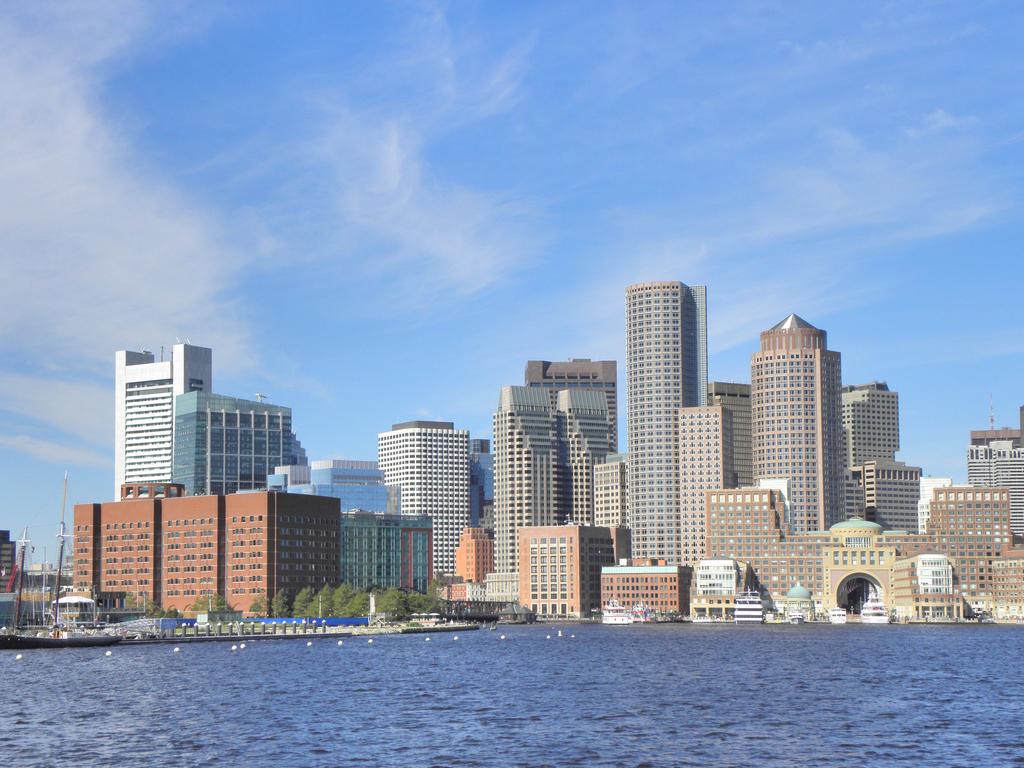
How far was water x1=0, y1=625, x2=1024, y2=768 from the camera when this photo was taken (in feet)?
306

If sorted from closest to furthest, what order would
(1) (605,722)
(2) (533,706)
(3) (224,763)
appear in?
(3) (224,763) → (1) (605,722) → (2) (533,706)

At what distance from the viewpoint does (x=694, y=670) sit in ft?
556

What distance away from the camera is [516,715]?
117 metres

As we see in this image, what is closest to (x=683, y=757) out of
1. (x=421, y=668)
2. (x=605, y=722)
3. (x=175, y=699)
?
(x=605, y=722)

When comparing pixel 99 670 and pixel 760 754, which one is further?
pixel 99 670

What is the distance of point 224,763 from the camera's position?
89.5 meters

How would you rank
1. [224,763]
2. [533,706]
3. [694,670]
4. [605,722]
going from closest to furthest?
[224,763], [605,722], [533,706], [694,670]

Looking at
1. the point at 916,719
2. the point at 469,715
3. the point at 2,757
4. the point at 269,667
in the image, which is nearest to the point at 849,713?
the point at 916,719

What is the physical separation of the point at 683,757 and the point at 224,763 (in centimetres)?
2826

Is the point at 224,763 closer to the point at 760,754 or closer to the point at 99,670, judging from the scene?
the point at 760,754

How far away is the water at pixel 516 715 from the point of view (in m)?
93.3

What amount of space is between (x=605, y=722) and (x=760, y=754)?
2003cm

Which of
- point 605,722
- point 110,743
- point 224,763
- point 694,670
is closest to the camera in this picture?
point 224,763

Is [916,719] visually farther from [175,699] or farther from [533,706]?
[175,699]
